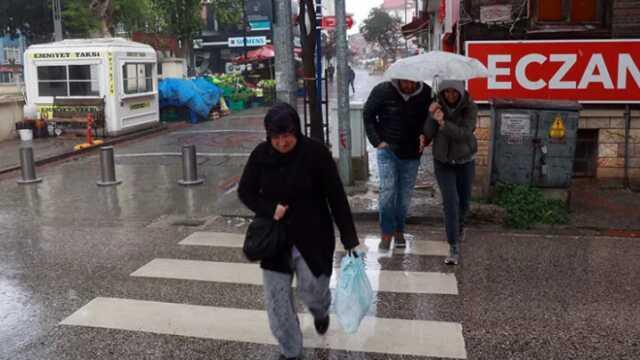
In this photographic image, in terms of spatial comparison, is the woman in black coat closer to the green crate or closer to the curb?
the curb

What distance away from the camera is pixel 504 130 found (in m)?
8.28

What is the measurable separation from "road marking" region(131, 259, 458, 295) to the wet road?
0.06 ft

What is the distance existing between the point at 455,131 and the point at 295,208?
251cm

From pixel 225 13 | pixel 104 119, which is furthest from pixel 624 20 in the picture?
pixel 225 13

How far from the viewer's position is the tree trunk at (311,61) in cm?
→ 1050

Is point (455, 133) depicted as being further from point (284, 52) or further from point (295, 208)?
point (284, 52)

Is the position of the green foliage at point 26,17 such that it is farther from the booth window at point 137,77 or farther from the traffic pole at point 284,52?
the traffic pole at point 284,52

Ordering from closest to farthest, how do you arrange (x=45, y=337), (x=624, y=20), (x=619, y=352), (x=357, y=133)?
(x=619, y=352) → (x=45, y=337) → (x=624, y=20) → (x=357, y=133)

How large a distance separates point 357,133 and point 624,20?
3.96 m

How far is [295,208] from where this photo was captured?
160 inches

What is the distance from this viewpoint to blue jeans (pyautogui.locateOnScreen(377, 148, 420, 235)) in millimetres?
6523

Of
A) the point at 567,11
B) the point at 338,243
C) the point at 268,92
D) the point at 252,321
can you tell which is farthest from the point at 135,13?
the point at 252,321

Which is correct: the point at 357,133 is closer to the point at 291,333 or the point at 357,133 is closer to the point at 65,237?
the point at 65,237

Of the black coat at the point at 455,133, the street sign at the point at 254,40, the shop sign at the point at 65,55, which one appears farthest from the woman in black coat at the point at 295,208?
the street sign at the point at 254,40
